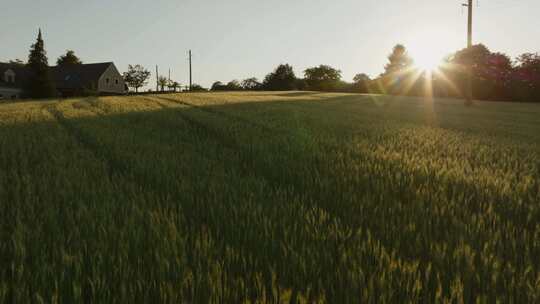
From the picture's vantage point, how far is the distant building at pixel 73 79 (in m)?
55.2

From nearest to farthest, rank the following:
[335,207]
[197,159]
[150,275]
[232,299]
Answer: [232,299] < [150,275] < [335,207] < [197,159]

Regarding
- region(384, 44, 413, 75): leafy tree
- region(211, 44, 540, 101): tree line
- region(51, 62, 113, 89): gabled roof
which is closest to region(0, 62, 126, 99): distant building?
region(51, 62, 113, 89): gabled roof

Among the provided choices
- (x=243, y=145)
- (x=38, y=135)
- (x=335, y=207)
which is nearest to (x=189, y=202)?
(x=335, y=207)

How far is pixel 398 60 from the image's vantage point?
94.4 m

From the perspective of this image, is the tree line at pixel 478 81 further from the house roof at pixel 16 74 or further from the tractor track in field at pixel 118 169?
the house roof at pixel 16 74

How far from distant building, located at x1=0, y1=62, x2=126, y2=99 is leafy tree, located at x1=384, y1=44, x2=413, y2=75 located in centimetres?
6835

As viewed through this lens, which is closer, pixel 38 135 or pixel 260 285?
pixel 260 285

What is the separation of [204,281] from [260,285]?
22 centimetres

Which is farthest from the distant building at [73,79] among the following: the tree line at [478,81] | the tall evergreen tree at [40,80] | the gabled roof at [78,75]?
the tree line at [478,81]

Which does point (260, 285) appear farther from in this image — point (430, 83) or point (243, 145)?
point (430, 83)

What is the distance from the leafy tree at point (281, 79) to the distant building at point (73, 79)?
35471 mm

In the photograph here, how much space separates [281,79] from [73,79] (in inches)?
1800

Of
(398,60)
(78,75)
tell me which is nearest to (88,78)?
(78,75)

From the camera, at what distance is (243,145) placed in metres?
5.27
